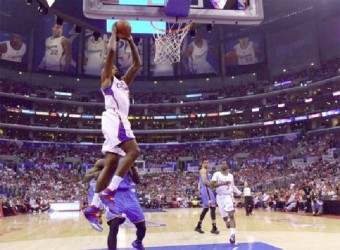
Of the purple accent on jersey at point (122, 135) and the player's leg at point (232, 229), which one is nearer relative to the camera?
the purple accent on jersey at point (122, 135)

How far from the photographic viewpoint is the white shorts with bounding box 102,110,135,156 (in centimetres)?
449

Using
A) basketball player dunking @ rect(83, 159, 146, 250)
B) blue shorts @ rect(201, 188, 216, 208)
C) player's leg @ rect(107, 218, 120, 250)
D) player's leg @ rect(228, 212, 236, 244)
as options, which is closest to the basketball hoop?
blue shorts @ rect(201, 188, 216, 208)

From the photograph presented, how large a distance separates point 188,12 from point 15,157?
45599 mm

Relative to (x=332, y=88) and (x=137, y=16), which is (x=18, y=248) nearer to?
(x=137, y=16)

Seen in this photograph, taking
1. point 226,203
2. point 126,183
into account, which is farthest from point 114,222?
point 226,203

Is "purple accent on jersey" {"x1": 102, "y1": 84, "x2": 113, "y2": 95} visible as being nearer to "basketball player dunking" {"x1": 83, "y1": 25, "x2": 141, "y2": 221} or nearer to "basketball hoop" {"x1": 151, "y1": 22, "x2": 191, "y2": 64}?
"basketball player dunking" {"x1": 83, "y1": 25, "x2": 141, "y2": 221}

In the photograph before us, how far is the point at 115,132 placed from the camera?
4.49 metres

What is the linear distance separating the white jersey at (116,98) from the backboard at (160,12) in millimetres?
2311

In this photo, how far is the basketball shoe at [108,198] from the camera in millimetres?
4551

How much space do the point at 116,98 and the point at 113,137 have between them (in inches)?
→ 19.9

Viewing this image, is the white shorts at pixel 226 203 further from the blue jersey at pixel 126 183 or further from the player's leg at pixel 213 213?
the blue jersey at pixel 126 183

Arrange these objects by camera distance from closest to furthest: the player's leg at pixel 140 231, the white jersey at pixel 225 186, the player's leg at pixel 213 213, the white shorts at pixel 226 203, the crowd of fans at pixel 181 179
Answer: the player's leg at pixel 140 231, the white shorts at pixel 226 203, the white jersey at pixel 225 186, the player's leg at pixel 213 213, the crowd of fans at pixel 181 179

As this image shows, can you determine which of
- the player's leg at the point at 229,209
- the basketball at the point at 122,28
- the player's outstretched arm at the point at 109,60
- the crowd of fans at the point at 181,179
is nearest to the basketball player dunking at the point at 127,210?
the player's outstretched arm at the point at 109,60

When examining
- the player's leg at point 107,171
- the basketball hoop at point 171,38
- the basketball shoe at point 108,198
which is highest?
the basketball hoop at point 171,38
